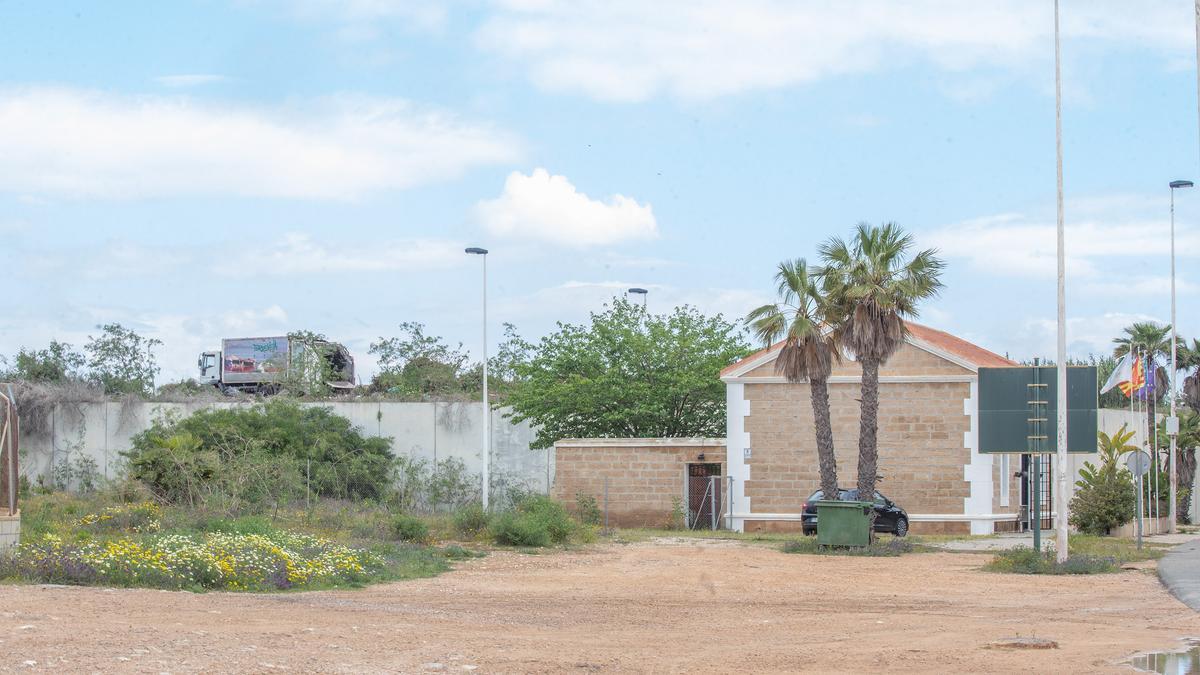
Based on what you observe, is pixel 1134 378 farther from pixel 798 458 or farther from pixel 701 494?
pixel 701 494

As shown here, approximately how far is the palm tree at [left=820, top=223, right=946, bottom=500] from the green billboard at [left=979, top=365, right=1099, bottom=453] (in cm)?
495

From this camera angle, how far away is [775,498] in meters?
36.4

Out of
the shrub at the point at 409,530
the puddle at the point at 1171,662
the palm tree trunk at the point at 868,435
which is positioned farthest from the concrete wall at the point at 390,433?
the puddle at the point at 1171,662

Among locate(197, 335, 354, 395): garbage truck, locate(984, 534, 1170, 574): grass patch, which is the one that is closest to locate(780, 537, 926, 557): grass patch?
locate(984, 534, 1170, 574): grass patch

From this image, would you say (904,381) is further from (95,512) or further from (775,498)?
(95,512)

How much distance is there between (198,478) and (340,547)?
11.2m

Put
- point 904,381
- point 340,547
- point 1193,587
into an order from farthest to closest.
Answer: point 904,381 → point 340,547 → point 1193,587

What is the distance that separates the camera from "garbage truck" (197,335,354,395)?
165ft

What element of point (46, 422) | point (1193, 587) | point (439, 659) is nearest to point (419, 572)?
point (439, 659)

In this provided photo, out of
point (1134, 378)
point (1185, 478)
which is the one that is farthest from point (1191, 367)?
point (1134, 378)

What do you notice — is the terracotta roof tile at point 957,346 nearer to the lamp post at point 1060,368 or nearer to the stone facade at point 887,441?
the stone facade at point 887,441

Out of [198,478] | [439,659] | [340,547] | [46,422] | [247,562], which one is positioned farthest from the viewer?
[46,422]

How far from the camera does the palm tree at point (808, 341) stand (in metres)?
31.4

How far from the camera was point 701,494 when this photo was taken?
37719 mm
